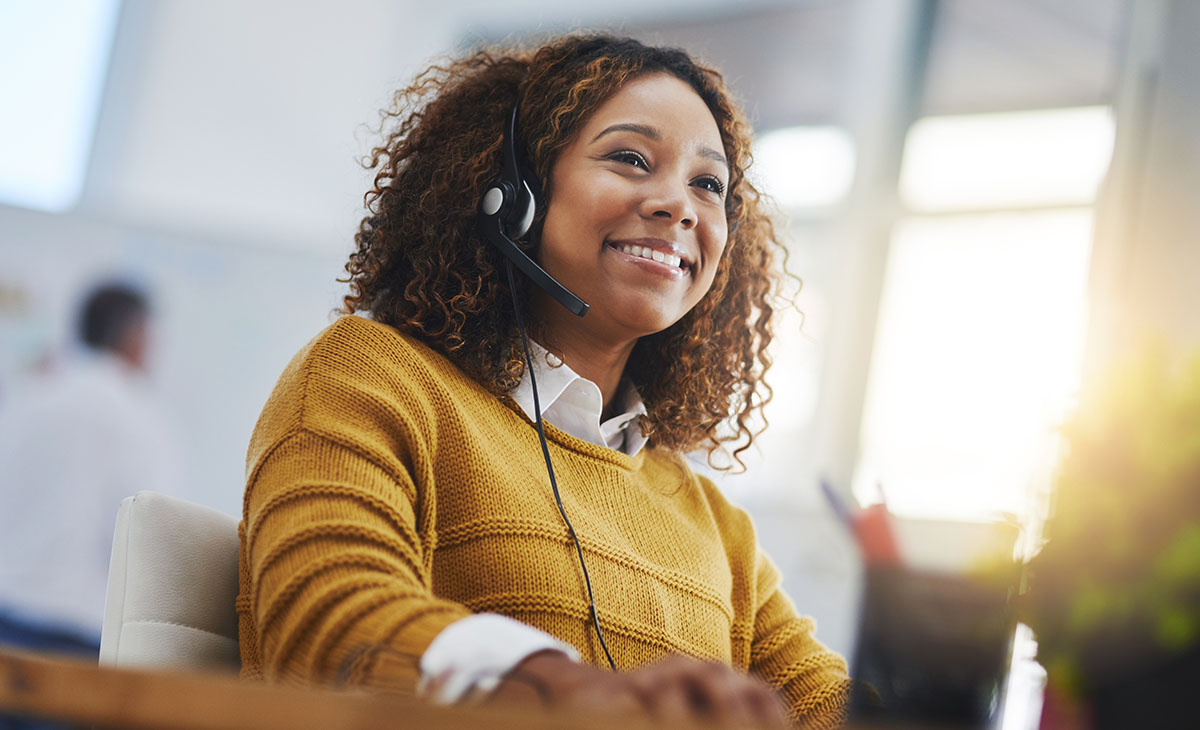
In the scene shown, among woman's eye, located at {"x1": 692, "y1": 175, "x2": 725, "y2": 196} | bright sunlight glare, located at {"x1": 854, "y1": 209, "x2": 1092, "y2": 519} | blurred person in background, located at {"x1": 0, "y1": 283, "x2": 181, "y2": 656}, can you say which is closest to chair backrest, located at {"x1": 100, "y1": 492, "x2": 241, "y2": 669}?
woman's eye, located at {"x1": 692, "y1": 175, "x2": 725, "y2": 196}

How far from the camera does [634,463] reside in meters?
1.25

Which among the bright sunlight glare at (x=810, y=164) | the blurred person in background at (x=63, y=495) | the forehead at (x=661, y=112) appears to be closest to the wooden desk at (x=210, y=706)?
the forehead at (x=661, y=112)

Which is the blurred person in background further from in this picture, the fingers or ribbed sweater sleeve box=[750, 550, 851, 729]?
the fingers

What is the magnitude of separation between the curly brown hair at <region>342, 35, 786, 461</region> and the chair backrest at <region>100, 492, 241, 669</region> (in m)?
0.32

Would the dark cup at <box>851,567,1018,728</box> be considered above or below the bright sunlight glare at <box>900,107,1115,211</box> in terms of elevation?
below

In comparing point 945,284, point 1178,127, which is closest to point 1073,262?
point 945,284

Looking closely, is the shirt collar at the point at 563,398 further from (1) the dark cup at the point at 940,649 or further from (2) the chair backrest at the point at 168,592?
(1) the dark cup at the point at 940,649

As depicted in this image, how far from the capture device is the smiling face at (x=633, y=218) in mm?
1238

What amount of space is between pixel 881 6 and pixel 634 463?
322 centimetres

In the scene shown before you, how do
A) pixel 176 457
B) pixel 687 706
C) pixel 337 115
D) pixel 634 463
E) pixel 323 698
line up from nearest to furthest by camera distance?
pixel 323 698
pixel 687 706
pixel 634 463
pixel 176 457
pixel 337 115

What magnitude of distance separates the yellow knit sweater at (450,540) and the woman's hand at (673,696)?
4.4 inches

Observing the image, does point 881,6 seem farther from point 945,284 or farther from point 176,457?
point 176,457

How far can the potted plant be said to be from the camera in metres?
0.56

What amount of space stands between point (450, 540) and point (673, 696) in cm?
49
